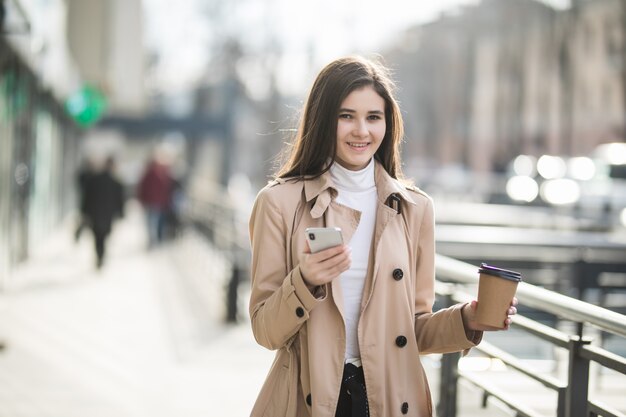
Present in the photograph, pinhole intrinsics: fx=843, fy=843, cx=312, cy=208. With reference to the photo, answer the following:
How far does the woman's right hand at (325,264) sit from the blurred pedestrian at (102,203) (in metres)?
11.5

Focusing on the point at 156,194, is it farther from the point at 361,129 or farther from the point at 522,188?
the point at 522,188

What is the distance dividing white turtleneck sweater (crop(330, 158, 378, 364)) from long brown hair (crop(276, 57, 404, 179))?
8 cm

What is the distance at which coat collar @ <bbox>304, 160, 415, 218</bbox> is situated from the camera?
2.53m

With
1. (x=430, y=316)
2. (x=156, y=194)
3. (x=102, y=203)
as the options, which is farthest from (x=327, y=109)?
(x=156, y=194)

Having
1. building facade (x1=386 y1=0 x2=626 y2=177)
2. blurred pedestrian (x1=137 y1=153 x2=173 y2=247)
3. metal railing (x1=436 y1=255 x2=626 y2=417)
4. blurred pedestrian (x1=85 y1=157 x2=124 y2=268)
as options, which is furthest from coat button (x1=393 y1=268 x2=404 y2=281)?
building facade (x1=386 y1=0 x2=626 y2=177)

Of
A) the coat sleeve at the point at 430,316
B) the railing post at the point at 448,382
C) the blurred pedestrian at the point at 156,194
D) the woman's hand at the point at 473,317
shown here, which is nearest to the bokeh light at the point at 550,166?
the blurred pedestrian at the point at 156,194

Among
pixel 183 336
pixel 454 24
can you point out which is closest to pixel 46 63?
pixel 183 336

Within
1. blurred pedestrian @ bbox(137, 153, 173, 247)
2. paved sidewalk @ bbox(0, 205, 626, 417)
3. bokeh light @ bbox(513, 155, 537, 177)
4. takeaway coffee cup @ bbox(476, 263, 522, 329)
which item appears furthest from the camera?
bokeh light @ bbox(513, 155, 537, 177)

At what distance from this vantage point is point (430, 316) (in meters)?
2.68

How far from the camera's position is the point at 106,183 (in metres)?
13.6

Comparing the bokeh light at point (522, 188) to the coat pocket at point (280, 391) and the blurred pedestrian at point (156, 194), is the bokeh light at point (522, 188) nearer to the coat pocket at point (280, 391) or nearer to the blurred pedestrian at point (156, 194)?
the blurred pedestrian at point (156, 194)

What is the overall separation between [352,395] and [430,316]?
15.6 inches

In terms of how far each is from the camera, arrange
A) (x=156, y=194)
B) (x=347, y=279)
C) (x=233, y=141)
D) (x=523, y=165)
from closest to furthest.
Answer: (x=347, y=279) → (x=156, y=194) → (x=233, y=141) → (x=523, y=165)

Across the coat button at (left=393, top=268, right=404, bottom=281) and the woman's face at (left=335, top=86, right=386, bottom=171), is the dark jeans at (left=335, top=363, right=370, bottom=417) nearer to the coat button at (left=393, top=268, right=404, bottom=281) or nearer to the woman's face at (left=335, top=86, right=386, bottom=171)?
the coat button at (left=393, top=268, right=404, bottom=281)
